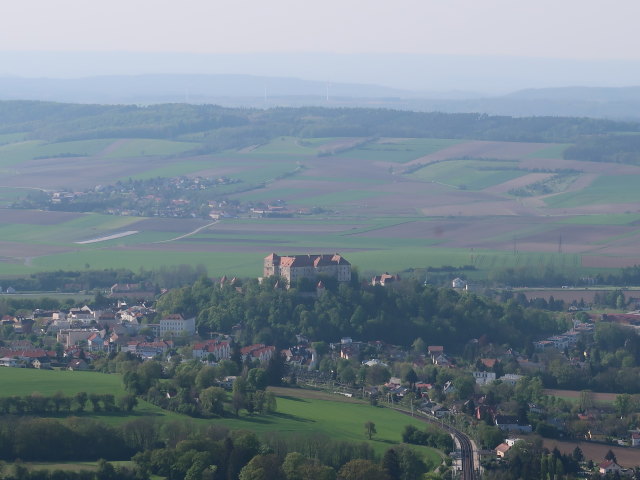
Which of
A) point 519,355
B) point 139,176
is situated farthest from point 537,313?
point 139,176

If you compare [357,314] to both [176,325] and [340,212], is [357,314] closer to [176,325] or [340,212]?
[176,325]

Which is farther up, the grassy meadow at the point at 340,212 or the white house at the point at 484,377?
the white house at the point at 484,377

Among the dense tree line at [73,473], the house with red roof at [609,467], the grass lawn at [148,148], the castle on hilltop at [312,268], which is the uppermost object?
the castle on hilltop at [312,268]

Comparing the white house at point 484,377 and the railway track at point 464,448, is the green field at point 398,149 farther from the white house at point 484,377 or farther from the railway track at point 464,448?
the railway track at point 464,448

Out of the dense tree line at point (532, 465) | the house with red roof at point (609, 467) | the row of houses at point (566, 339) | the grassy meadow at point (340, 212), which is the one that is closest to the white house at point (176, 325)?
the row of houses at point (566, 339)

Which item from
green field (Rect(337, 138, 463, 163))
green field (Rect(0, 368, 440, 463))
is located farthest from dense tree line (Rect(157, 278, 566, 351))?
green field (Rect(337, 138, 463, 163))
